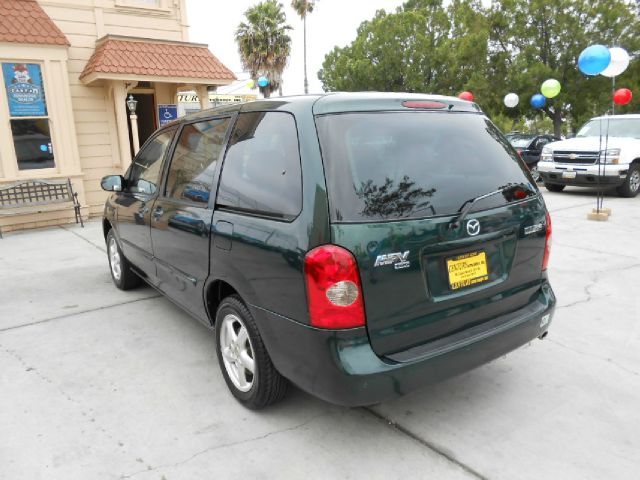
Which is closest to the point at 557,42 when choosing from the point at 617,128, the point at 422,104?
the point at 617,128

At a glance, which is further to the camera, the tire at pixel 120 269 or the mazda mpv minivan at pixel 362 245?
the tire at pixel 120 269

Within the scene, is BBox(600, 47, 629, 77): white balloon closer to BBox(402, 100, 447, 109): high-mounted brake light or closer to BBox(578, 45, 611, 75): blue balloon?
BBox(578, 45, 611, 75): blue balloon

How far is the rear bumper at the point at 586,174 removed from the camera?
10852 millimetres

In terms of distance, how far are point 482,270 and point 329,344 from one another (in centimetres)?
91

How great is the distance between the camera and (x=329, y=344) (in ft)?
7.37

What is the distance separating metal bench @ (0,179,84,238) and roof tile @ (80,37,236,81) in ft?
7.41

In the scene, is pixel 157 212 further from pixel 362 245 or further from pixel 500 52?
pixel 500 52

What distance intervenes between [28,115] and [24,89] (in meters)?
0.45

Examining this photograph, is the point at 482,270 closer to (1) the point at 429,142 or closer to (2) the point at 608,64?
(1) the point at 429,142

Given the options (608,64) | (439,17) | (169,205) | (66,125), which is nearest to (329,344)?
(169,205)

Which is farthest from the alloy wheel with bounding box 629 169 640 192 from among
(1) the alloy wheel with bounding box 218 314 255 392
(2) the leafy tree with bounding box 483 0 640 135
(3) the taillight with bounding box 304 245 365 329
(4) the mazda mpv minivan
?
(2) the leafy tree with bounding box 483 0 640 135

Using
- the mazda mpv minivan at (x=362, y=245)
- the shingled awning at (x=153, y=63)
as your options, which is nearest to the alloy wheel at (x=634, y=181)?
the shingled awning at (x=153, y=63)

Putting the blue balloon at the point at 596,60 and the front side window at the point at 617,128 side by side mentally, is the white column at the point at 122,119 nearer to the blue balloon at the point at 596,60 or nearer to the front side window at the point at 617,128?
the blue balloon at the point at 596,60

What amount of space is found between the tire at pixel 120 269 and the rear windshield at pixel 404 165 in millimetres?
3315
